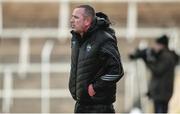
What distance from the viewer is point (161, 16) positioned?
19.8 meters

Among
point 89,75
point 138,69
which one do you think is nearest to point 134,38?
point 138,69

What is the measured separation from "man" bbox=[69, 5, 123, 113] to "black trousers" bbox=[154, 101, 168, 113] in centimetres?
495

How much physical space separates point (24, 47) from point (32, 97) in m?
1.45

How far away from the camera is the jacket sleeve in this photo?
7.16 metres

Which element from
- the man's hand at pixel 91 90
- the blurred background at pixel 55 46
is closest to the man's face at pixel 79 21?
the man's hand at pixel 91 90

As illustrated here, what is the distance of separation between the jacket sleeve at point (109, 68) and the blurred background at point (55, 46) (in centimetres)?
587

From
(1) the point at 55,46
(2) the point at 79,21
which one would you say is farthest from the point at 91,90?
(1) the point at 55,46

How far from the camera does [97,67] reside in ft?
23.7

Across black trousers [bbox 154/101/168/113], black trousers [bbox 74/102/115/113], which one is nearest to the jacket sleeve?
black trousers [bbox 74/102/115/113]

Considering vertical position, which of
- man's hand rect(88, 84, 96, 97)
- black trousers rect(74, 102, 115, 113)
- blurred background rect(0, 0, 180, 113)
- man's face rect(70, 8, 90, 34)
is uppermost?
man's face rect(70, 8, 90, 34)

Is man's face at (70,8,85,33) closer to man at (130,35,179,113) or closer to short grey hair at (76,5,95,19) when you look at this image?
short grey hair at (76,5,95,19)

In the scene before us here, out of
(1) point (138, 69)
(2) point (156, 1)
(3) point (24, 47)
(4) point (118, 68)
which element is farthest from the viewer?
(2) point (156, 1)

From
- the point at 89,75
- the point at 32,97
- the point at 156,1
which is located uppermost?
the point at 89,75

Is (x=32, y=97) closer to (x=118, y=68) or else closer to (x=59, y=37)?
(x=59, y=37)
